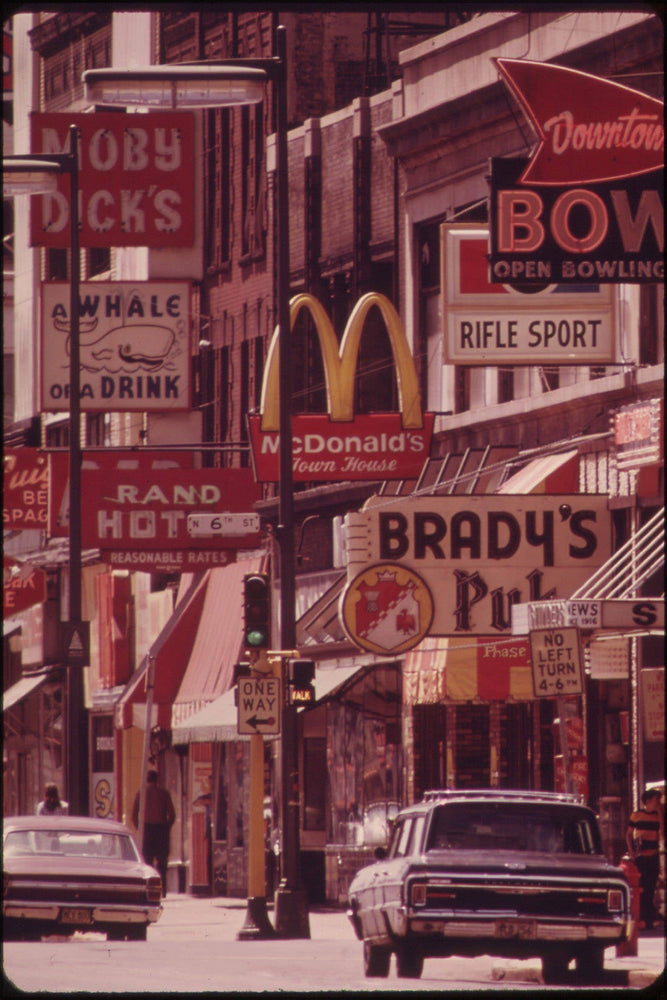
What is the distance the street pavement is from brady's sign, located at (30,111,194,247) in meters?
10.4

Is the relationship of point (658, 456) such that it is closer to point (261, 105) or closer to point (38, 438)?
point (261, 105)

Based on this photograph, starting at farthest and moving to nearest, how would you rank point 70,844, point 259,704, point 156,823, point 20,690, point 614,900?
point 20,690
point 156,823
point 259,704
point 70,844
point 614,900

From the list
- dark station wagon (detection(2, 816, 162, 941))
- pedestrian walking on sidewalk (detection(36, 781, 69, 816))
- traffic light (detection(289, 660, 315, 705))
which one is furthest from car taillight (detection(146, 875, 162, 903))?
pedestrian walking on sidewalk (detection(36, 781, 69, 816))

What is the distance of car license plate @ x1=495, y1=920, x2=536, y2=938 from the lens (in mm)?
20359

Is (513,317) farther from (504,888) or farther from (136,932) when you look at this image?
(504,888)

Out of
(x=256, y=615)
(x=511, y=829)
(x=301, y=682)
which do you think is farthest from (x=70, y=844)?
(x=511, y=829)

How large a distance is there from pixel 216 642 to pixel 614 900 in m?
23.9

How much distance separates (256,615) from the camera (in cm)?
2912

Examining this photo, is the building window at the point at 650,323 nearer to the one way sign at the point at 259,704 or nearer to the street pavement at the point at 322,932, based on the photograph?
the one way sign at the point at 259,704

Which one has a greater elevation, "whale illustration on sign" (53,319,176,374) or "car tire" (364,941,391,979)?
"whale illustration on sign" (53,319,176,374)

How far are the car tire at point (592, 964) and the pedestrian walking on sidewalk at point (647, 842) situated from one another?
5.73 meters

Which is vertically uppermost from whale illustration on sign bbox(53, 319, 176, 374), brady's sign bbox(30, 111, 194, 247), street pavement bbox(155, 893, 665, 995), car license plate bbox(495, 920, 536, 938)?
brady's sign bbox(30, 111, 194, 247)

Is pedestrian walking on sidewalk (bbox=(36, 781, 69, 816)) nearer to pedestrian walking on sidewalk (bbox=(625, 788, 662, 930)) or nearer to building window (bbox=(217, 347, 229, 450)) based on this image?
pedestrian walking on sidewalk (bbox=(625, 788, 662, 930))


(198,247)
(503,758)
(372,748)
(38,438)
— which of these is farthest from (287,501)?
(38,438)
